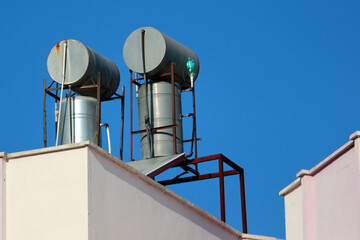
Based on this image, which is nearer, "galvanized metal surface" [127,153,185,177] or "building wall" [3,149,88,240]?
"building wall" [3,149,88,240]

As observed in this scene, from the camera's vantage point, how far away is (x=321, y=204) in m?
16.9

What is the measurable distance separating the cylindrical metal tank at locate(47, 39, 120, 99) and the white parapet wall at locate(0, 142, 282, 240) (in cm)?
1051

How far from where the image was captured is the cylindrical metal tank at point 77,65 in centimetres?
2719

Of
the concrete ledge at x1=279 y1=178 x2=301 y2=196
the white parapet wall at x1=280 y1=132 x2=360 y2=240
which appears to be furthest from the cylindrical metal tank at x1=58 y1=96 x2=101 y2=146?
the white parapet wall at x1=280 y1=132 x2=360 y2=240

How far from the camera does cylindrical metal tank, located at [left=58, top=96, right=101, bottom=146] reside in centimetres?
2691

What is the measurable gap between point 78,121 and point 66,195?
11628 mm

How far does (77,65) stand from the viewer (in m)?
27.2

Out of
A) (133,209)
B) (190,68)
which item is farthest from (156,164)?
(133,209)

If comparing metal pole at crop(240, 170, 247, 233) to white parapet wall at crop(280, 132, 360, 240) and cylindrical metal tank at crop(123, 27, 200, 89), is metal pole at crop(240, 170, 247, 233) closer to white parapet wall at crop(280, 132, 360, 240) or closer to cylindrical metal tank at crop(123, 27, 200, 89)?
cylindrical metal tank at crop(123, 27, 200, 89)

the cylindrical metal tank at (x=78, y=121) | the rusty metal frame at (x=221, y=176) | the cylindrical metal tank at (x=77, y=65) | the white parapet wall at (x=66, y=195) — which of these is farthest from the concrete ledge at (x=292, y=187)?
the cylindrical metal tank at (x=77, y=65)

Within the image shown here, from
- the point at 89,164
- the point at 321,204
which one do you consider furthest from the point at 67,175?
the point at 321,204

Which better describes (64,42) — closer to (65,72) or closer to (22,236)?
(65,72)

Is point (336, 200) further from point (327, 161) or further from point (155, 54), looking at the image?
point (155, 54)

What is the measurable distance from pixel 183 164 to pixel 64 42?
5.38 m
